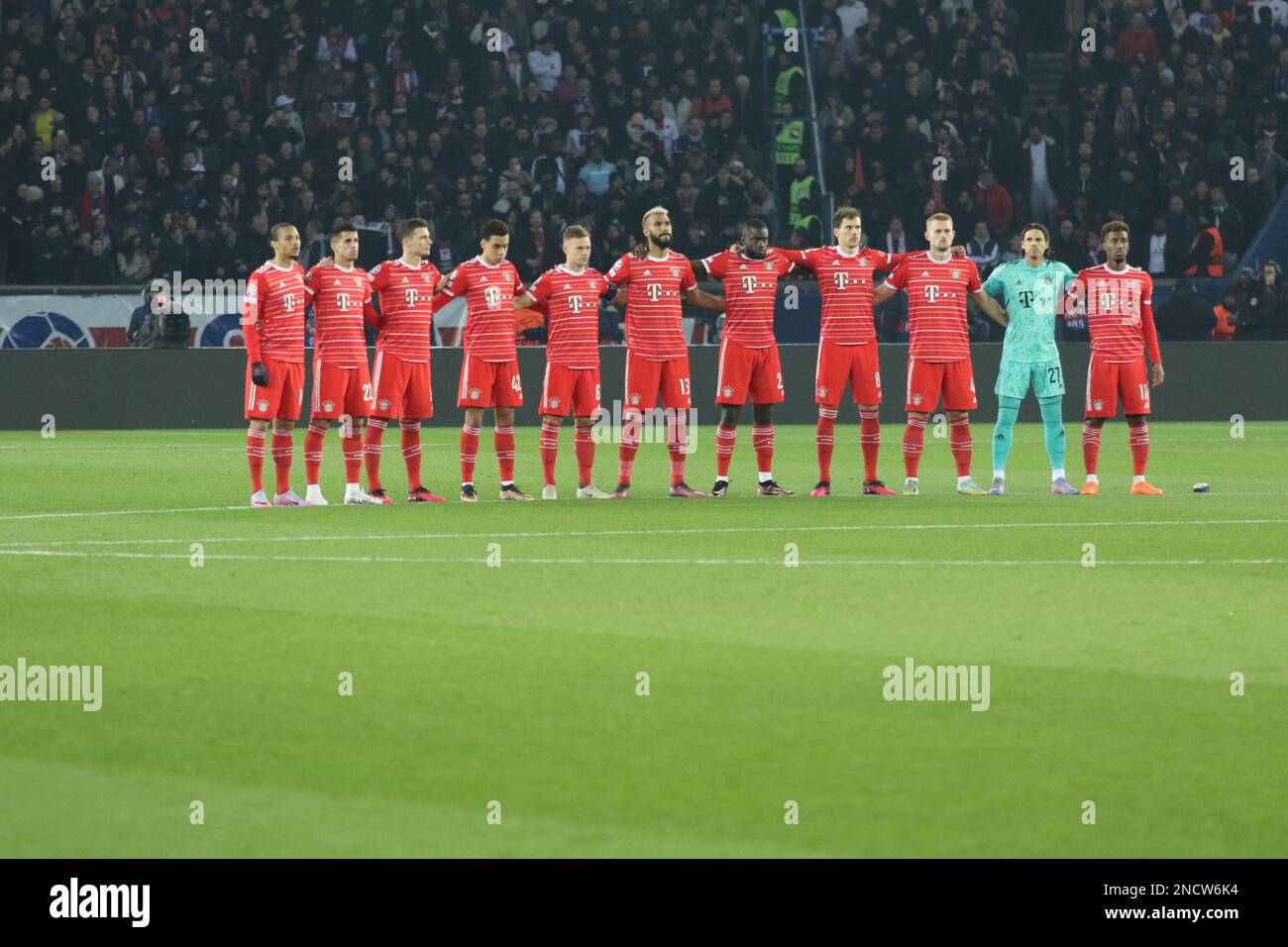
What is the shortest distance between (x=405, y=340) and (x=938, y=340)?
165 inches

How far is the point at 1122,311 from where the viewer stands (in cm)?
1622

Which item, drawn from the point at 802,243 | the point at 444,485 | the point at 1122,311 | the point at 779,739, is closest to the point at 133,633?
the point at 779,739

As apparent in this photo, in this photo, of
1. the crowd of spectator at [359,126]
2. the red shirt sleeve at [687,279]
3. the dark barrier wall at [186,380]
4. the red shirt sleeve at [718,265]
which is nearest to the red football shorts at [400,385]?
the red shirt sleeve at [687,279]

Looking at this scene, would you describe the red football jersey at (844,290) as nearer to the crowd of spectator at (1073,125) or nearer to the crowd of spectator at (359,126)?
the crowd of spectator at (359,126)

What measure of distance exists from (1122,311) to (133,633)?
1005 centimetres

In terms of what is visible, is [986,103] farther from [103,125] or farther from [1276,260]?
[103,125]

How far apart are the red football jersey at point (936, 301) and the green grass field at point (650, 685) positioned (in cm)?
233

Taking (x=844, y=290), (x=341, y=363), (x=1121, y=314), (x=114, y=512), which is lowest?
(x=114, y=512)

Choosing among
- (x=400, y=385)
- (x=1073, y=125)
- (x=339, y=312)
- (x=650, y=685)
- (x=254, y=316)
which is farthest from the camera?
(x=1073, y=125)

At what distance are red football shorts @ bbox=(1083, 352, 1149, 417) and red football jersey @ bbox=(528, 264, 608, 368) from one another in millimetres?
4032

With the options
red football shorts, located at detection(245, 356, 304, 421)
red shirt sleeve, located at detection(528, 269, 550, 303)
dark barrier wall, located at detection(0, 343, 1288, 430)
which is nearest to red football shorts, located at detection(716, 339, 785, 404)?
red shirt sleeve, located at detection(528, 269, 550, 303)

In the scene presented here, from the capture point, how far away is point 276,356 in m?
15.1

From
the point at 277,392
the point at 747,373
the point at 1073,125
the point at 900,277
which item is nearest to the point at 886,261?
the point at 900,277

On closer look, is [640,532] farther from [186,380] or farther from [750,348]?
[186,380]
